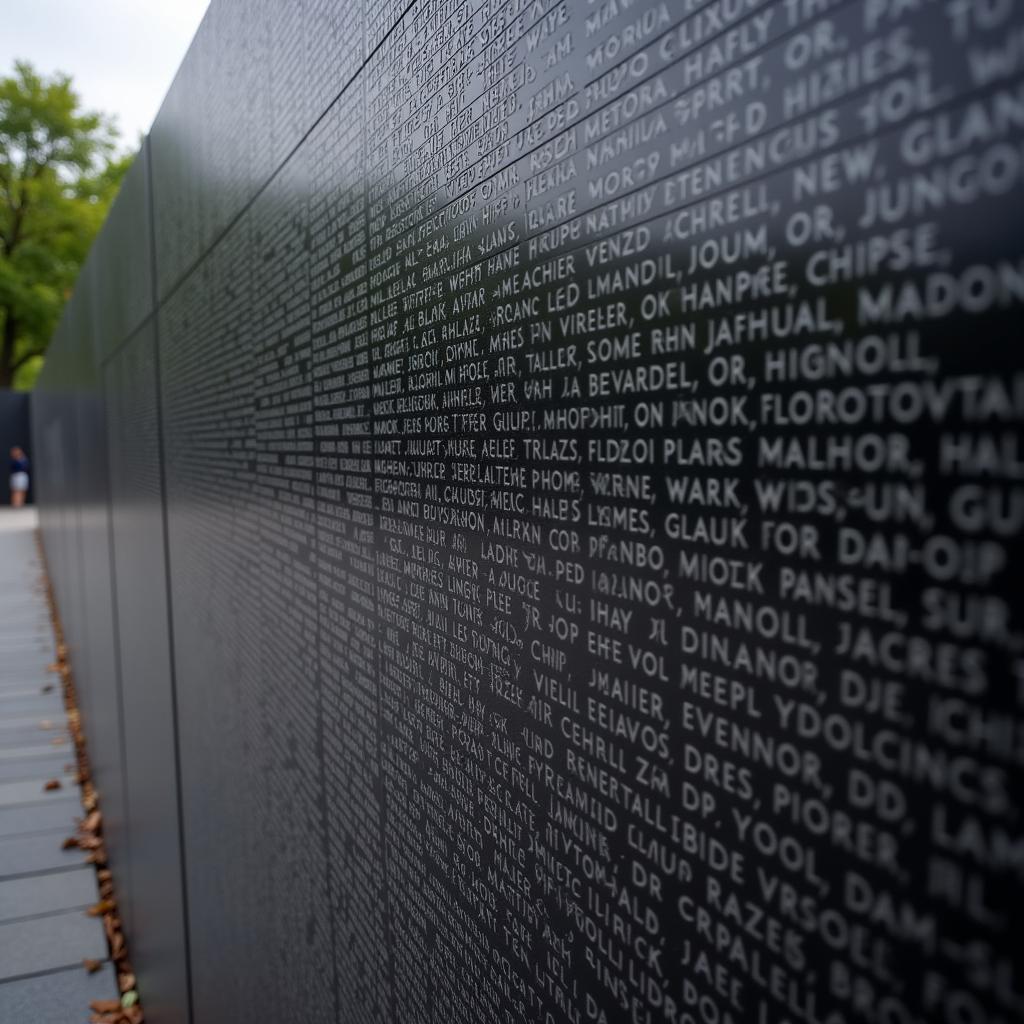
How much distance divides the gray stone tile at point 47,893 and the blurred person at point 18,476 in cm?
2924

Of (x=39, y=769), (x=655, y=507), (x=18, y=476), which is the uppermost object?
(x=655, y=507)

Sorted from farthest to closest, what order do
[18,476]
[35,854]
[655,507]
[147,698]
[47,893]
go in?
[18,476]
[35,854]
[47,893]
[147,698]
[655,507]

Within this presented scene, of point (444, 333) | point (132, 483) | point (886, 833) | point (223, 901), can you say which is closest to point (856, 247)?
point (886, 833)

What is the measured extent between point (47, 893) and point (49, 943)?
69 centimetres

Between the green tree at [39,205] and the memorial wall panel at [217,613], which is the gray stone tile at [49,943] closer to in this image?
the memorial wall panel at [217,613]

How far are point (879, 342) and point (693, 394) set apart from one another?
0.20 meters

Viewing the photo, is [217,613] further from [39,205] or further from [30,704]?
[39,205]

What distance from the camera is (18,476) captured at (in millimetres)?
31781

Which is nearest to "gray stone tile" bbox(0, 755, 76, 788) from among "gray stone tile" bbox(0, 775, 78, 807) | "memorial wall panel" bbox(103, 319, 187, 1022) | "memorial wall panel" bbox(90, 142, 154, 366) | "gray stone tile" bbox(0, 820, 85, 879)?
"gray stone tile" bbox(0, 775, 78, 807)

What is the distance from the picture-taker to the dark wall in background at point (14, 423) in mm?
32031

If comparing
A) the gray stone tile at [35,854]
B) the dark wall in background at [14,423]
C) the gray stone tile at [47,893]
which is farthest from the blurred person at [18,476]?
the gray stone tile at [47,893]

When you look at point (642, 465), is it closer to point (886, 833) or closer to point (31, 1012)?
point (886, 833)

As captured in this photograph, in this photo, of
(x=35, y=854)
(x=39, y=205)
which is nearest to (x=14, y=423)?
(x=39, y=205)

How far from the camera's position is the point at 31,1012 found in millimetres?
4402
